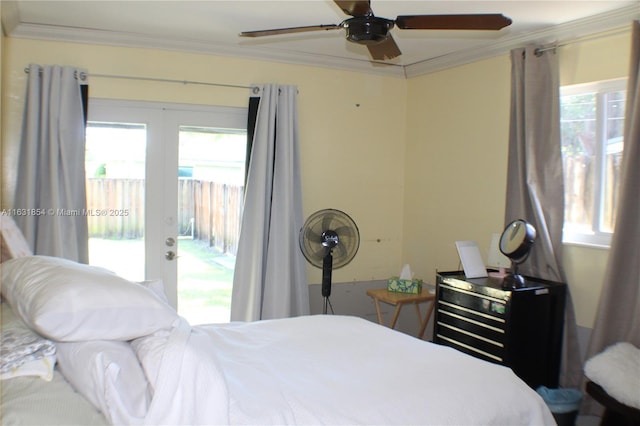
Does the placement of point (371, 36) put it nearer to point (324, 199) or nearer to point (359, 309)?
point (324, 199)

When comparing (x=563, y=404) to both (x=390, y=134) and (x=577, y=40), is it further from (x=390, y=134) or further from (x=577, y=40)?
(x=390, y=134)

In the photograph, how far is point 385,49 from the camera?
2.48m

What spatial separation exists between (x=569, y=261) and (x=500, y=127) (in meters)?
1.04

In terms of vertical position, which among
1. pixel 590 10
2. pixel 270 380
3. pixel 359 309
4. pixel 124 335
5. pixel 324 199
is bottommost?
pixel 359 309

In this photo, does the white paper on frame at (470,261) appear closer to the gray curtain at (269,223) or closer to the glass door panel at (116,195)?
the gray curtain at (269,223)

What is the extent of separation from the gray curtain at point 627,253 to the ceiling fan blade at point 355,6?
5.38 feet

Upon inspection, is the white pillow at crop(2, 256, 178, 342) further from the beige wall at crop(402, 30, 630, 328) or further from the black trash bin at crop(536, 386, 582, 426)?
the beige wall at crop(402, 30, 630, 328)

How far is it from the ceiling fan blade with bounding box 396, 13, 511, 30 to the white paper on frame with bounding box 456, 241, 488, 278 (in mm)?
1584

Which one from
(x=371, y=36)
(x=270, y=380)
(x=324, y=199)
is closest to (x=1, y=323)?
(x=270, y=380)

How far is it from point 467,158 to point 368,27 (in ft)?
6.55

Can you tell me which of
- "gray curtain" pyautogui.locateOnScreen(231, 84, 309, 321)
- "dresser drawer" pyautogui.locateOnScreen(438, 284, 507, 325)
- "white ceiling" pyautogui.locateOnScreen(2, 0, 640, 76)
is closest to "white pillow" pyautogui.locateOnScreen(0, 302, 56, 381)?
"white ceiling" pyautogui.locateOnScreen(2, 0, 640, 76)

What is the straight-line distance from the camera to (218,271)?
395cm

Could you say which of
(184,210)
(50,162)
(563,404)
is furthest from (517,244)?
(50,162)

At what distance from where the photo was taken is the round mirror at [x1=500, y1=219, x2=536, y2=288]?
9.93ft
